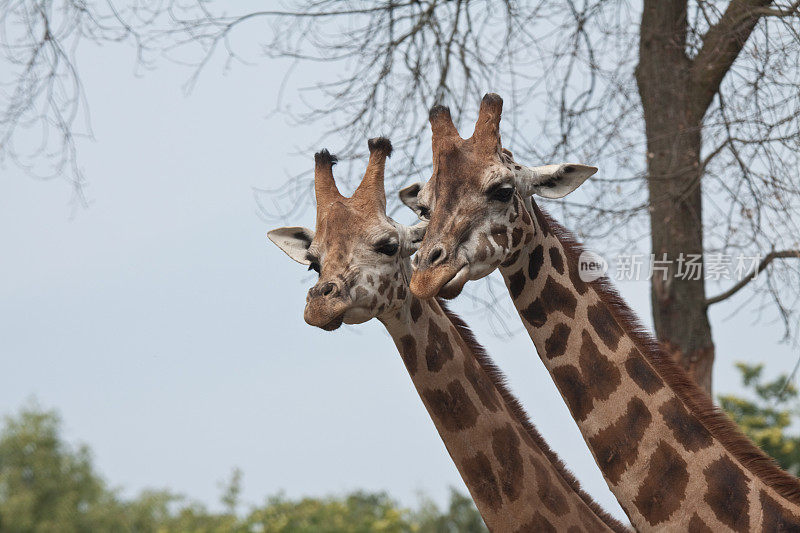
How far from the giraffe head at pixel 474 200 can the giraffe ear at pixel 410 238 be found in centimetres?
19

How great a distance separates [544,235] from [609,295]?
0.42 meters

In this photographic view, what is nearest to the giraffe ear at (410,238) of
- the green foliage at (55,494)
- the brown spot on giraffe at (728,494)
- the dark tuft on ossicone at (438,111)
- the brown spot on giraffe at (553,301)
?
the dark tuft on ossicone at (438,111)

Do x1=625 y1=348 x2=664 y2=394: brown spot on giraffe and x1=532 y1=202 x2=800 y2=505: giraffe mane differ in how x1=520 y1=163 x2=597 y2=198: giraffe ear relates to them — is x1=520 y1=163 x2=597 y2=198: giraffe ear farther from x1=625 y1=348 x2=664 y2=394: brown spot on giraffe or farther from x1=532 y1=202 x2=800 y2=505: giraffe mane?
x1=625 y1=348 x2=664 y2=394: brown spot on giraffe

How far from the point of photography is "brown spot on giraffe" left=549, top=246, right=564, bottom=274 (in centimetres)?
419

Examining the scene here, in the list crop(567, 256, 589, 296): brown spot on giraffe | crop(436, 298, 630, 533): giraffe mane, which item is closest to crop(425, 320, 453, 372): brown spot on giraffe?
crop(436, 298, 630, 533): giraffe mane

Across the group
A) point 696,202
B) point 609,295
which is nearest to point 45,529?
point 696,202

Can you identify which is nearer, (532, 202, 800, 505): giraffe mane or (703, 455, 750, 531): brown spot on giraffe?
(703, 455, 750, 531): brown spot on giraffe

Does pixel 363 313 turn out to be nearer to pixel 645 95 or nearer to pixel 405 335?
pixel 405 335

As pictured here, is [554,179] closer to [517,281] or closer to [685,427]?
[517,281]

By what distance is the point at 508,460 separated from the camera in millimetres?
4406

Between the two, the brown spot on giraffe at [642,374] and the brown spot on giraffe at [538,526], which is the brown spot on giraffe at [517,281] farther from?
the brown spot on giraffe at [538,526]

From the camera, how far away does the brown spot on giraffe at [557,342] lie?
4.09 meters

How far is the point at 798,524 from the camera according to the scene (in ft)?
12.2

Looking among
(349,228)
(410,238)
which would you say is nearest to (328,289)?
(349,228)
